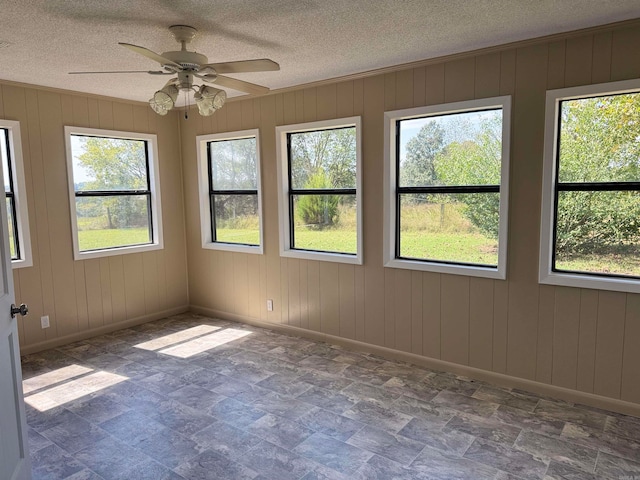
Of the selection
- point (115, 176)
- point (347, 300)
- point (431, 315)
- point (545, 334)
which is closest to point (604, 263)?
point (545, 334)

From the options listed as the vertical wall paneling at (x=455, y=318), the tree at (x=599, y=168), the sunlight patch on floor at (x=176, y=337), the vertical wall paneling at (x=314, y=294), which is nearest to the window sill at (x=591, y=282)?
the tree at (x=599, y=168)

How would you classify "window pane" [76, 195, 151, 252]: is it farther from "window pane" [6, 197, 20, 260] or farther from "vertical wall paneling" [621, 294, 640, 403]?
"vertical wall paneling" [621, 294, 640, 403]

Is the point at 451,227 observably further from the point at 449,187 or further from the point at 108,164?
the point at 108,164

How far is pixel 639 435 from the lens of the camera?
2.70 m

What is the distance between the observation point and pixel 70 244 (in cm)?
445

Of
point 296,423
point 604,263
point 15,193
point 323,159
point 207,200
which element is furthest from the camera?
point 207,200

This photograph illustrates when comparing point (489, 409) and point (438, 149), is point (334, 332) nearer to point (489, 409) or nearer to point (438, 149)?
point (489, 409)

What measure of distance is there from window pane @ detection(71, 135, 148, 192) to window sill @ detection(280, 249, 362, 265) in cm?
196

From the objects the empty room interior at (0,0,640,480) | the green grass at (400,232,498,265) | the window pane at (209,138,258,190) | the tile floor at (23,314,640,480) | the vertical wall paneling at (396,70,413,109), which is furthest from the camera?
the window pane at (209,138,258,190)

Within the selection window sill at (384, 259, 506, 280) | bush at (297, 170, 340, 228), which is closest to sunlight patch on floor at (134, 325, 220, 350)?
bush at (297, 170, 340, 228)

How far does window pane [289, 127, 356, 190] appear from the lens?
4137 millimetres

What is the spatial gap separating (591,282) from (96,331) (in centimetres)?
461

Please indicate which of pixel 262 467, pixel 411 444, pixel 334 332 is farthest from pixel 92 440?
pixel 334 332

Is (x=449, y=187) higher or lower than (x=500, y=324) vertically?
higher
